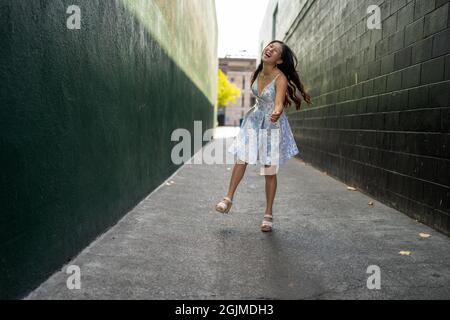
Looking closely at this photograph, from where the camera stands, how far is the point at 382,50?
5738mm

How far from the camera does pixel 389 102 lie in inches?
214

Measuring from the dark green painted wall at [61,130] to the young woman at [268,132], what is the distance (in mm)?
1143

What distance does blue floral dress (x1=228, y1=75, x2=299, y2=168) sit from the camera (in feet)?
13.8

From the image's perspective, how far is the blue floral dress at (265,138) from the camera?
13.8 ft

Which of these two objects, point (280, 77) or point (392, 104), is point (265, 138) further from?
point (392, 104)

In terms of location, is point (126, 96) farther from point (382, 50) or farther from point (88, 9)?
point (382, 50)

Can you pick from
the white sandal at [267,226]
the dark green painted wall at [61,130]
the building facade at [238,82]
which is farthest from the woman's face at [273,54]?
the building facade at [238,82]

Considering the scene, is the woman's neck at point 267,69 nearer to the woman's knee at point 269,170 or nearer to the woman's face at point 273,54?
the woman's face at point 273,54

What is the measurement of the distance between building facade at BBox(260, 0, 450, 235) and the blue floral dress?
4.53 feet

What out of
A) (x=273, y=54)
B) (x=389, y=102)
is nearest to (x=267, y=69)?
(x=273, y=54)

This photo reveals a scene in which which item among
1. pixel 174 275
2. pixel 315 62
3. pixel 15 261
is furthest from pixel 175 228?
pixel 315 62

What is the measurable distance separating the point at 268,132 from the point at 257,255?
1.33 meters

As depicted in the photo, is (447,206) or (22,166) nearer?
(22,166)
